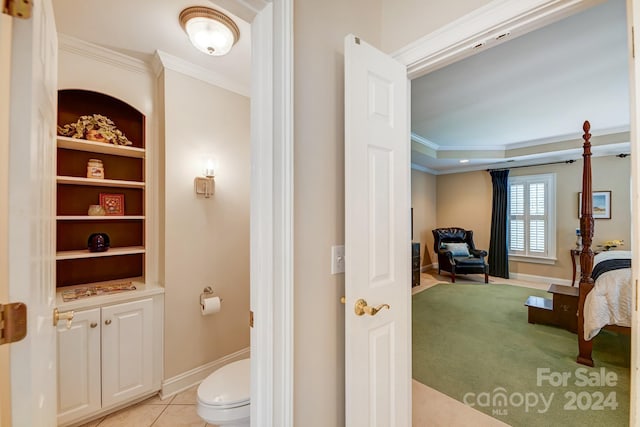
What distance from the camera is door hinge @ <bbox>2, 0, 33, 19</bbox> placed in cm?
62

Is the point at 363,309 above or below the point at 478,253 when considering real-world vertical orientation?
above

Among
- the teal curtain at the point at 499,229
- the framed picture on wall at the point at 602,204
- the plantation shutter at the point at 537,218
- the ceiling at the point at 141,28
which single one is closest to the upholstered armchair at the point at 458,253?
the teal curtain at the point at 499,229

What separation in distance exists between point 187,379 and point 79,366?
2.45ft

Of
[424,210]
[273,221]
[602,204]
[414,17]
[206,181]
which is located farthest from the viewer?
[424,210]

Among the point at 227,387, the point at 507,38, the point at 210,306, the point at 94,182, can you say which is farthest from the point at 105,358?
the point at 507,38

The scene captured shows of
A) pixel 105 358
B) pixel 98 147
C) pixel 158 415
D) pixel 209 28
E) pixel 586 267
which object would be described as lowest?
pixel 158 415

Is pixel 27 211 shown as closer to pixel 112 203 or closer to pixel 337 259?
pixel 337 259

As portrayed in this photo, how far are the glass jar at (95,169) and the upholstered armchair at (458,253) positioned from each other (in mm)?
5612

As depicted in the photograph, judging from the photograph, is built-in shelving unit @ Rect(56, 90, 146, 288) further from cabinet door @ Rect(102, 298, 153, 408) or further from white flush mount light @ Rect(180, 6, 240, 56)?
white flush mount light @ Rect(180, 6, 240, 56)

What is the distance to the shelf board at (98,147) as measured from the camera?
1.85 m

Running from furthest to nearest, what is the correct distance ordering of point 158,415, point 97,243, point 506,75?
point 506,75
point 97,243
point 158,415

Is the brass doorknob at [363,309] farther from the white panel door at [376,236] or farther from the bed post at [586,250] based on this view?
the bed post at [586,250]

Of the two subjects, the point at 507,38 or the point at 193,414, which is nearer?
the point at 507,38

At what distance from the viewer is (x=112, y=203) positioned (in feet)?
7.15
